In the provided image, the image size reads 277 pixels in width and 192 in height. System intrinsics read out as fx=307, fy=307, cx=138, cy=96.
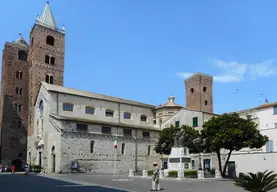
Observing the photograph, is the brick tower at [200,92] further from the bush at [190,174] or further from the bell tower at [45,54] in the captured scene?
the bush at [190,174]

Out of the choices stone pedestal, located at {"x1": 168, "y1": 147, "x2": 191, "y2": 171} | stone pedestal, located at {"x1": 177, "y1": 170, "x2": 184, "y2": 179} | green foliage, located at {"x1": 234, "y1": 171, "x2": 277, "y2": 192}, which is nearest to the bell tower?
stone pedestal, located at {"x1": 168, "y1": 147, "x2": 191, "y2": 171}

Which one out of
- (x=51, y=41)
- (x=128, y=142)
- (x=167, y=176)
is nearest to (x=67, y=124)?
(x=128, y=142)

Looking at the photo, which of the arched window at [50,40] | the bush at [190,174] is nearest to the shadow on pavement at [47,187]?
the bush at [190,174]

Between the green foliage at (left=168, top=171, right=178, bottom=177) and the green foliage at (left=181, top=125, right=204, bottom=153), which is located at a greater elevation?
the green foliage at (left=181, top=125, right=204, bottom=153)

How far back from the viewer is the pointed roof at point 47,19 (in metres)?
64.9

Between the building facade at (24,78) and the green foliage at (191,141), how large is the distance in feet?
103

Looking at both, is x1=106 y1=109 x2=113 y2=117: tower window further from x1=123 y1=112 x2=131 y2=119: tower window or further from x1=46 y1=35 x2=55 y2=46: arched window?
x1=46 y1=35 x2=55 y2=46: arched window

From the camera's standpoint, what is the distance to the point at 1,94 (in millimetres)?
67750

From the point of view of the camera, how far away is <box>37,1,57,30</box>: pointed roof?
213 feet

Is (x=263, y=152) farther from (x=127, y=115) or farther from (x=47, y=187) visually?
(x=47, y=187)

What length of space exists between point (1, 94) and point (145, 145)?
35.8 meters

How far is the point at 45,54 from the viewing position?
207 feet

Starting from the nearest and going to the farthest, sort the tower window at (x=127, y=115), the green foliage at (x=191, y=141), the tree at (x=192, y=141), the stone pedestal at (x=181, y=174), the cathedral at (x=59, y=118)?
1. the stone pedestal at (x=181, y=174)
2. the tree at (x=192, y=141)
3. the green foliage at (x=191, y=141)
4. the cathedral at (x=59, y=118)
5. the tower window at (x=127, y=115)

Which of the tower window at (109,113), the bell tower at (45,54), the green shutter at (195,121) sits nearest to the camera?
the green shutter at (195,121)
